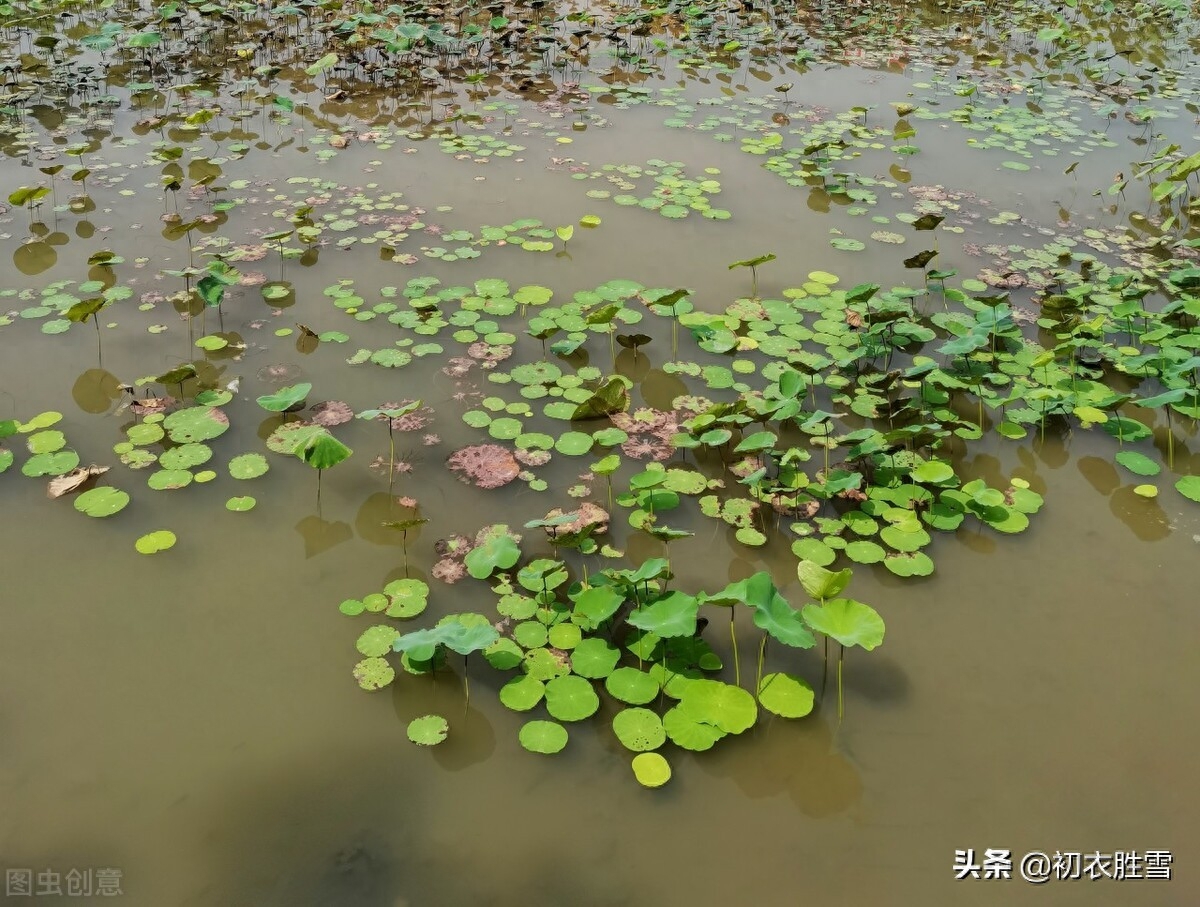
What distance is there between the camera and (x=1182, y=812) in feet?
8.40

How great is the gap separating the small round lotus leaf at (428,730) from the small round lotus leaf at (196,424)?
75.7 inches

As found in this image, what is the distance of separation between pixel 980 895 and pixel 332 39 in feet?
33.8

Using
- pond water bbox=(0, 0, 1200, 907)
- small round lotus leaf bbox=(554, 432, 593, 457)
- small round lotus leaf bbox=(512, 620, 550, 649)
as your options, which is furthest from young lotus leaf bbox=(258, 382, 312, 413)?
small round lotus leaf bbox=(512, 620, 550, 649)

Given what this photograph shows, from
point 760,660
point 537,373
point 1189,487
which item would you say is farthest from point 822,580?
point 1189,487

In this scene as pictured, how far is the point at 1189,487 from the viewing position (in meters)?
3.77

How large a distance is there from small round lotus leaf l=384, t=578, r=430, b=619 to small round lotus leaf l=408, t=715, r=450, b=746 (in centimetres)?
45

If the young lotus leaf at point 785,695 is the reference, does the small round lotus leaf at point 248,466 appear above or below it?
above

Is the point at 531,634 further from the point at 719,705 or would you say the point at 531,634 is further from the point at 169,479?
the point at 169,479

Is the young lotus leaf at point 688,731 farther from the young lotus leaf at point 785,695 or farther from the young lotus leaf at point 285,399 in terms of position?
the young lotus leaf at point 285,399

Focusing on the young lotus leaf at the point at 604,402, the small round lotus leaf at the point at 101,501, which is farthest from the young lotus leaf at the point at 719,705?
the small round lotus leaf at the point at 101,501

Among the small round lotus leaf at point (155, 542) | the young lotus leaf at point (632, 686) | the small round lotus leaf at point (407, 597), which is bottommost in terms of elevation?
the young lotus leaf at point (632, 686)

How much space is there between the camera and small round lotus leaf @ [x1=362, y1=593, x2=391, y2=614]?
3.09 meters

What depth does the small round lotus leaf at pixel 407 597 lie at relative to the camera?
3.06m

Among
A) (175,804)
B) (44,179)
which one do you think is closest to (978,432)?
(175,804)
